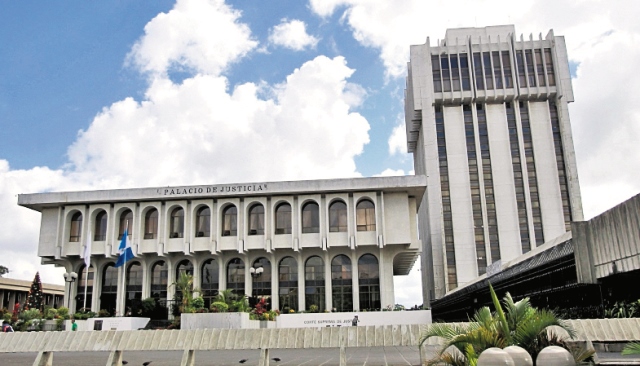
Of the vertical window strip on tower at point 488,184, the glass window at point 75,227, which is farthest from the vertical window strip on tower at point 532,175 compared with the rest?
the glass window at point 75,227

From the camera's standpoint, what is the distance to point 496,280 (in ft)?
84.2

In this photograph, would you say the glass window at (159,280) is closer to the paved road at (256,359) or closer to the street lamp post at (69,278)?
the street lamp post at (69,278)

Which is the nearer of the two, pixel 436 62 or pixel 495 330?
pixel 495 330

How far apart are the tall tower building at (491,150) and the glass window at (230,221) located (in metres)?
23.8

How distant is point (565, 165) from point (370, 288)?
2905 centimetres

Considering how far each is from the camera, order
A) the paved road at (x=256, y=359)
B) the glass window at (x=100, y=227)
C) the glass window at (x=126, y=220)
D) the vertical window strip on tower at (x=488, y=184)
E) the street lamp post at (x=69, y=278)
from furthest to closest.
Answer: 1. the vertical window strip on tower at (x=488, y=184)
2. the glass window at (x=126, y=220)
3. the glass window at (x=100, y=227)
4. the street lamp post at (x=69, y=278)
5. the paved road at (x=256, y=359)

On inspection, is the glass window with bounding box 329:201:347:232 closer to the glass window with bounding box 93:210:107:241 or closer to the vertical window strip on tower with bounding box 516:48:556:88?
the glass window with bounding box 93:210:107:241

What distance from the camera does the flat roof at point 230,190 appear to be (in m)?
42.4

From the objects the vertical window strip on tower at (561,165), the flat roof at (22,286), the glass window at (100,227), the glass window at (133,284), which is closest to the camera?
the glass window at (133,284)

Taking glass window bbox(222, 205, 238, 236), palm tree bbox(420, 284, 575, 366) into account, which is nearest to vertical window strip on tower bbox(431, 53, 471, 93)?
glass window bbox(222, 205, 238, 236)

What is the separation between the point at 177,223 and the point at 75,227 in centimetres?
851

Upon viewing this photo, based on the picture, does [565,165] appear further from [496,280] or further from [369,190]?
[496,280]

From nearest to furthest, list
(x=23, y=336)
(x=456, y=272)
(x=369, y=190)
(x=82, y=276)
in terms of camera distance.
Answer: (x=23, y=336) < (x=369, y=190) < (x=82, y=276) < (x=456, y=272)

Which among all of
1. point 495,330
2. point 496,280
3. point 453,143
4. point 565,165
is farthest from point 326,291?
point 495,330
